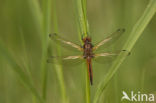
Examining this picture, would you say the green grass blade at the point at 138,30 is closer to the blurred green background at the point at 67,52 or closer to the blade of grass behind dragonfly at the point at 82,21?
the blade of grass behind dragonfly at the point at 82,21

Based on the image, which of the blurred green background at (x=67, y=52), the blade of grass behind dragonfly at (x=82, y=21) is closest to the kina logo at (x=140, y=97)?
the blurred green background at (x=67, y=52)

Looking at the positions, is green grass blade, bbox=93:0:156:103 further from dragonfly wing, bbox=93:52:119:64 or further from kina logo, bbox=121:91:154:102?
kina logo, bbox=121:91:154:102

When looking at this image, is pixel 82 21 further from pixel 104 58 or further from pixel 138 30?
pixel 104 58

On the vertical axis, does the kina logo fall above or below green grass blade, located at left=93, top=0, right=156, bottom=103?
below

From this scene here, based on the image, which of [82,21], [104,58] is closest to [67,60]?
[104,58]

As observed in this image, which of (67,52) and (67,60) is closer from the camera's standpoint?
(67,60)

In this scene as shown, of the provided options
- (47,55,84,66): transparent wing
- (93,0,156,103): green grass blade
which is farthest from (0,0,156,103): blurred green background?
(93,0,156,103): green grass blade

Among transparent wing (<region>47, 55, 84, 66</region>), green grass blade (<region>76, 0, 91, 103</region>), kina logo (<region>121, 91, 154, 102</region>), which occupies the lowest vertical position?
kina logo (<region>121, 91, 154, 102</region>)

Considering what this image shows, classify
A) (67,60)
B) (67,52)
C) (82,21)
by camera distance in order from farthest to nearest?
(67,52)
(67,60)
(82,21)
